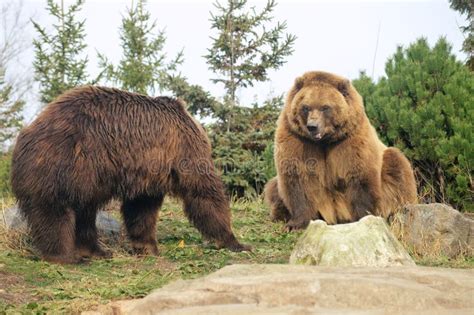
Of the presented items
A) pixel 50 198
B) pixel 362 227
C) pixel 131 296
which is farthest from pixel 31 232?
pixel 362 227

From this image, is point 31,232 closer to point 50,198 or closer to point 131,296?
point 50,198

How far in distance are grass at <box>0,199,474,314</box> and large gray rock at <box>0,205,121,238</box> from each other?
116 mm

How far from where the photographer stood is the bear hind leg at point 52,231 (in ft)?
22.2

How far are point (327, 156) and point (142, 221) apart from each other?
230 centimetres

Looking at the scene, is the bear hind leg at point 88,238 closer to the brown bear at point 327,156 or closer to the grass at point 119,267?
the grass at point 119,267

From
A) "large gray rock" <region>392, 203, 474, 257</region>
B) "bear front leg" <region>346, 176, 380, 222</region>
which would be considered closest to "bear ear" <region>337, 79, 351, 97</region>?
"bear front leg" <region>346, 176, 380, 222</region>

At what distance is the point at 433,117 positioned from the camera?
10.7 meters

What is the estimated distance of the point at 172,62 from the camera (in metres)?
17.2

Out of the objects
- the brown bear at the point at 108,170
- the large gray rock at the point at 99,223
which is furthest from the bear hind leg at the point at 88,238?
the large gray rock at the point at 99,223

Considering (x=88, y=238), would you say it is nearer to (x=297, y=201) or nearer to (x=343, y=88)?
(x=297, y=201)

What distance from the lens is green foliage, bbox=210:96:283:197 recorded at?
1346 cm

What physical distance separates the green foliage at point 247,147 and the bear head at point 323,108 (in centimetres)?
422

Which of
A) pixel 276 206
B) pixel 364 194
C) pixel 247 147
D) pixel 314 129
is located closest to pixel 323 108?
pixel 314 129

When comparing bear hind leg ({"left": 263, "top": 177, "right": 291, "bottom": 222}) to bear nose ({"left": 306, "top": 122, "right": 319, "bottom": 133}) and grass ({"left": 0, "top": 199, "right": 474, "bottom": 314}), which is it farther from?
bear nose ({"left": 306, "top": 122, "right": 319, "bottom": 133})
